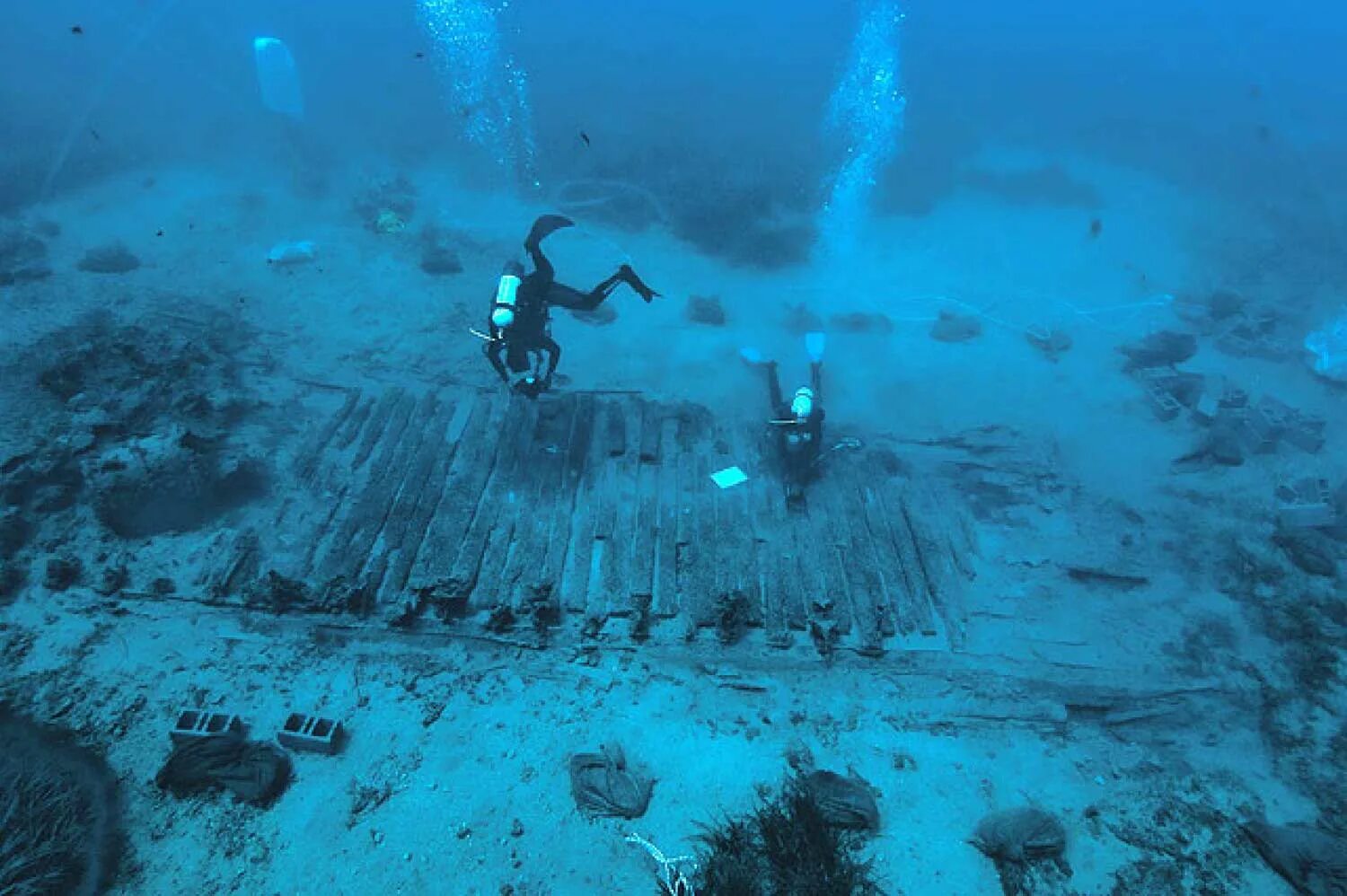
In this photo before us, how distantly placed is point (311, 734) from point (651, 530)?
4126 mm

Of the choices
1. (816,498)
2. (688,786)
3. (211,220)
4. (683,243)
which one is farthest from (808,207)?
(688,786)

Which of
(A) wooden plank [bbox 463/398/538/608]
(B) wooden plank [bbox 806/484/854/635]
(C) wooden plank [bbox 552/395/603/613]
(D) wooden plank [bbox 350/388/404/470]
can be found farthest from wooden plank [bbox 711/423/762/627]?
(D) wooden plank [bbox 350/388/404/470]

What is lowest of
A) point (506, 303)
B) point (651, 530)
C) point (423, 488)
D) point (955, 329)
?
point (651, 530)

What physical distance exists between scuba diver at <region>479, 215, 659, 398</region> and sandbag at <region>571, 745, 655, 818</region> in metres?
5.14

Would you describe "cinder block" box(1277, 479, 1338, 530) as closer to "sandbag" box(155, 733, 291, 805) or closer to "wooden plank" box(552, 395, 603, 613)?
"wooden plank" box(552, 395, 603, 613)

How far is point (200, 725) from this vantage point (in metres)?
5.88

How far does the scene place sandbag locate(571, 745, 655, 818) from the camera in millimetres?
5730

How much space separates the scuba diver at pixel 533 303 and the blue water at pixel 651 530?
0.10m

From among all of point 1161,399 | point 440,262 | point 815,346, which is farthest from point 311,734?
point 1161,399

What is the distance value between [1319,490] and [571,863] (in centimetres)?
1082

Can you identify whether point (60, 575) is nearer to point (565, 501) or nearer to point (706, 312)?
point (565, 501)

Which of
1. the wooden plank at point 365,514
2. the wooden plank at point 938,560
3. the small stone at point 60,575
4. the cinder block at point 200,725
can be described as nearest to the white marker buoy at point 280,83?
the wooden plank at point 365,514

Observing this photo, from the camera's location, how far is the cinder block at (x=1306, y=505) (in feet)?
29.0

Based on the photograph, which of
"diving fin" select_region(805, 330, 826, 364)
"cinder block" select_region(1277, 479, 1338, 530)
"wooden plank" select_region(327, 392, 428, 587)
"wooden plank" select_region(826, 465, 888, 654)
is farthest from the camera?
"diving fin" select_region(805, 330, 826, 364)
